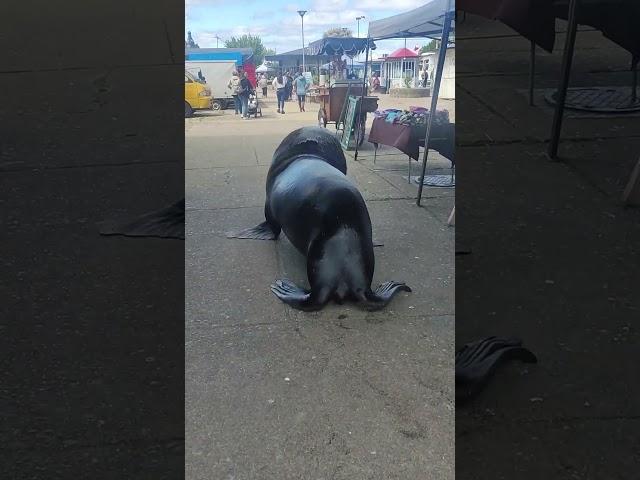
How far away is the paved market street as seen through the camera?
6.24 ft

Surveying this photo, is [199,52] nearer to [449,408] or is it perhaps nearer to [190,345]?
[190,345]

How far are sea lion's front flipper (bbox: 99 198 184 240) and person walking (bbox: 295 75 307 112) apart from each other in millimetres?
1037

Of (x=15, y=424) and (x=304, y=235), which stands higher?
(x=304, y=235)

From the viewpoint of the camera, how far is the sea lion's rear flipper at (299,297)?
2811 mm

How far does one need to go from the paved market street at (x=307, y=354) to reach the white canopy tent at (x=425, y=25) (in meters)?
0.43

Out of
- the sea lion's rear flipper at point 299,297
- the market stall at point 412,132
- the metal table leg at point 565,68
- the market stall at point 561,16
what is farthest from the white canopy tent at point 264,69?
the metal table leg at point 565,68

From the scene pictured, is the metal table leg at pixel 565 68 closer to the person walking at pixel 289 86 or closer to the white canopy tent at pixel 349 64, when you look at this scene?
the white canopy tent at pixel 349 64

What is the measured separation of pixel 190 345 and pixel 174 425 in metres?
0.51

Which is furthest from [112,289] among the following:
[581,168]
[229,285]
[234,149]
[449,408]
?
[581,168]

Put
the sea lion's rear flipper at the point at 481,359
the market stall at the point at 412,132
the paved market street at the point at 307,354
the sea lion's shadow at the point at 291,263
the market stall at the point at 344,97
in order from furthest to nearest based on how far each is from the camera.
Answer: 1. the market stall at the point at 412,132
2. the sea lion's shadow at the point at 291,263
3. the market stall at the point at 344,97
4. the sea lion's rear flipper at the point at 481,359
5. the paved market street at the point at 307,354

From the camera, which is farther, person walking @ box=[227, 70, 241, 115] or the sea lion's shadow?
the sea lion's shadow

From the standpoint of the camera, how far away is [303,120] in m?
3.63

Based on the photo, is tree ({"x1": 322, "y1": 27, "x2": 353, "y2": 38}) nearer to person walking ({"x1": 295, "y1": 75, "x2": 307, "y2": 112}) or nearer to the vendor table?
person walking ({"x1": 295, "y1": 75, "x2": 307, "y2": 112})

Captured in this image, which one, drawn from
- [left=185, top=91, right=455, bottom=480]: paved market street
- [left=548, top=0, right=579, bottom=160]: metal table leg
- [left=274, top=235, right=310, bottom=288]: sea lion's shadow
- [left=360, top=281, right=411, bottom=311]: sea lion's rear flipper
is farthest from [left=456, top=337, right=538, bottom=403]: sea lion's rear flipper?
[left=548, top=0, right=579, bottom=160]: metal table leg
